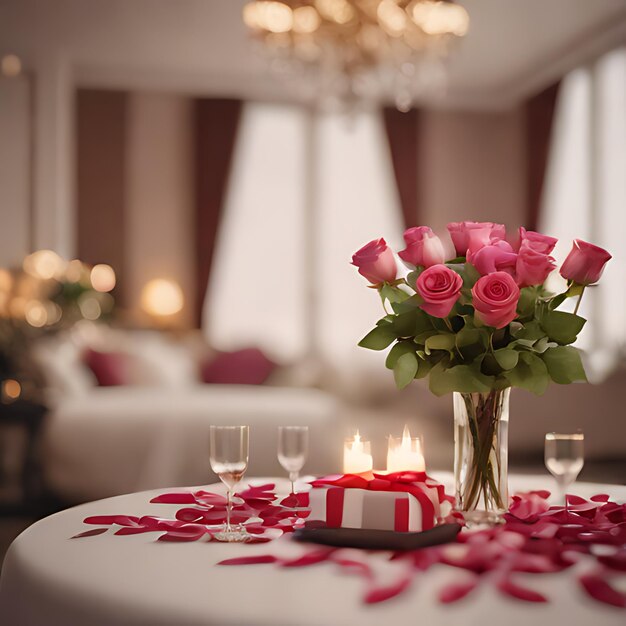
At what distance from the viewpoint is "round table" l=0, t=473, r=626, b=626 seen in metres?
0.85

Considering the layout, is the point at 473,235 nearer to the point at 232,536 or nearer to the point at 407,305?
the point at 407,305

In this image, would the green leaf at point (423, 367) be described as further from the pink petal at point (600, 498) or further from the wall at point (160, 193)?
the wall at point (160, 193)

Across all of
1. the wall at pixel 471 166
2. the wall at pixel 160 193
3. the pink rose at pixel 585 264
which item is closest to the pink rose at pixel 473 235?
the pink rose at pixel 585 264

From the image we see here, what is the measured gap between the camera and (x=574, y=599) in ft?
2.92

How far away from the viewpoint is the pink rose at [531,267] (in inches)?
45.7

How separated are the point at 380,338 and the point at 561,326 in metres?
0.27

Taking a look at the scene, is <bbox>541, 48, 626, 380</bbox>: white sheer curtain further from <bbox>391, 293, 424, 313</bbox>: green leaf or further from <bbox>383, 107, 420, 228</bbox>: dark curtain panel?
<bbox>391, 293, 424, 313</bbox>: green leaf

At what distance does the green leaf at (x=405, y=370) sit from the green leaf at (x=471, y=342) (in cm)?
7

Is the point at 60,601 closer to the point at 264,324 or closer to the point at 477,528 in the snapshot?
the point at 477,528

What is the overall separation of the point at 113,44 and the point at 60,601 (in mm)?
6341

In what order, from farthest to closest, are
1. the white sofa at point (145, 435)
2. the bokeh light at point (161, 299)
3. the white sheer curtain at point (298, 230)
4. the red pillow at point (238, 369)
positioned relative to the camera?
1. the white sheer curtain at point (298, 230)
2. the bokeh light at point (161, 299)
3. the red pillow at point (238, 369)
4. the white sofa at point (145, 435)

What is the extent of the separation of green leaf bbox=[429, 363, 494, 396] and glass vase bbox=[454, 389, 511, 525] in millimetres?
53

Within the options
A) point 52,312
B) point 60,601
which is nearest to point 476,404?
point 60,601

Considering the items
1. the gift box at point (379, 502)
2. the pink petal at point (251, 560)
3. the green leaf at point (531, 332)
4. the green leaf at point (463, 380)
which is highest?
the green leaf at point (531, 332)
